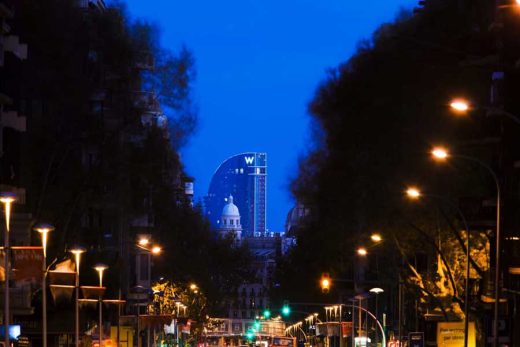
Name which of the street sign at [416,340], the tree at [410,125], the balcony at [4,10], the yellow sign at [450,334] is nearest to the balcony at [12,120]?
the balcony at [4,10]

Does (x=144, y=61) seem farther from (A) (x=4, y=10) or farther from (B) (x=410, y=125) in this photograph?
(A) (x=4, y=10)

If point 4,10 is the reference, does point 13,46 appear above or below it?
below

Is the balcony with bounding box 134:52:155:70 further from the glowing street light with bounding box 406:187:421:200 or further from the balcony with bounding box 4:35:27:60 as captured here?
the balcony with bounding box 4:35:27:60

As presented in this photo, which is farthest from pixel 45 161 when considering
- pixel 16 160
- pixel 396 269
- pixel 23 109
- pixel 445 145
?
pixel 396 269

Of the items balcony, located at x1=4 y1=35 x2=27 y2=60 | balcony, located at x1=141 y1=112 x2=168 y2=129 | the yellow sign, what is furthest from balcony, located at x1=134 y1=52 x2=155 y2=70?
the yellow sign

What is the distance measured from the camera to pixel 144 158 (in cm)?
6350

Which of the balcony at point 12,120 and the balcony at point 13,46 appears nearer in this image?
the balcony at point 13,46

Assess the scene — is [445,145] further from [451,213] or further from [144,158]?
[144,158]

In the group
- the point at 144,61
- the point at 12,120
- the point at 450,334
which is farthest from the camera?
the point at 144,61

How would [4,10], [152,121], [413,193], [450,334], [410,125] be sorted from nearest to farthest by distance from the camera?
[4,10] → [413,193] → [450,334] → [410,125] → [152,121]

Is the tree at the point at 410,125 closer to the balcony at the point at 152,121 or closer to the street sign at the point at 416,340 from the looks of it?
the street sign at the point at 416,340

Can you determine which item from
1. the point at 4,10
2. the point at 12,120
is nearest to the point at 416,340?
the point at 12,120

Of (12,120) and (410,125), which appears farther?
(410,125)

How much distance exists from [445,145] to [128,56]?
15618mm
